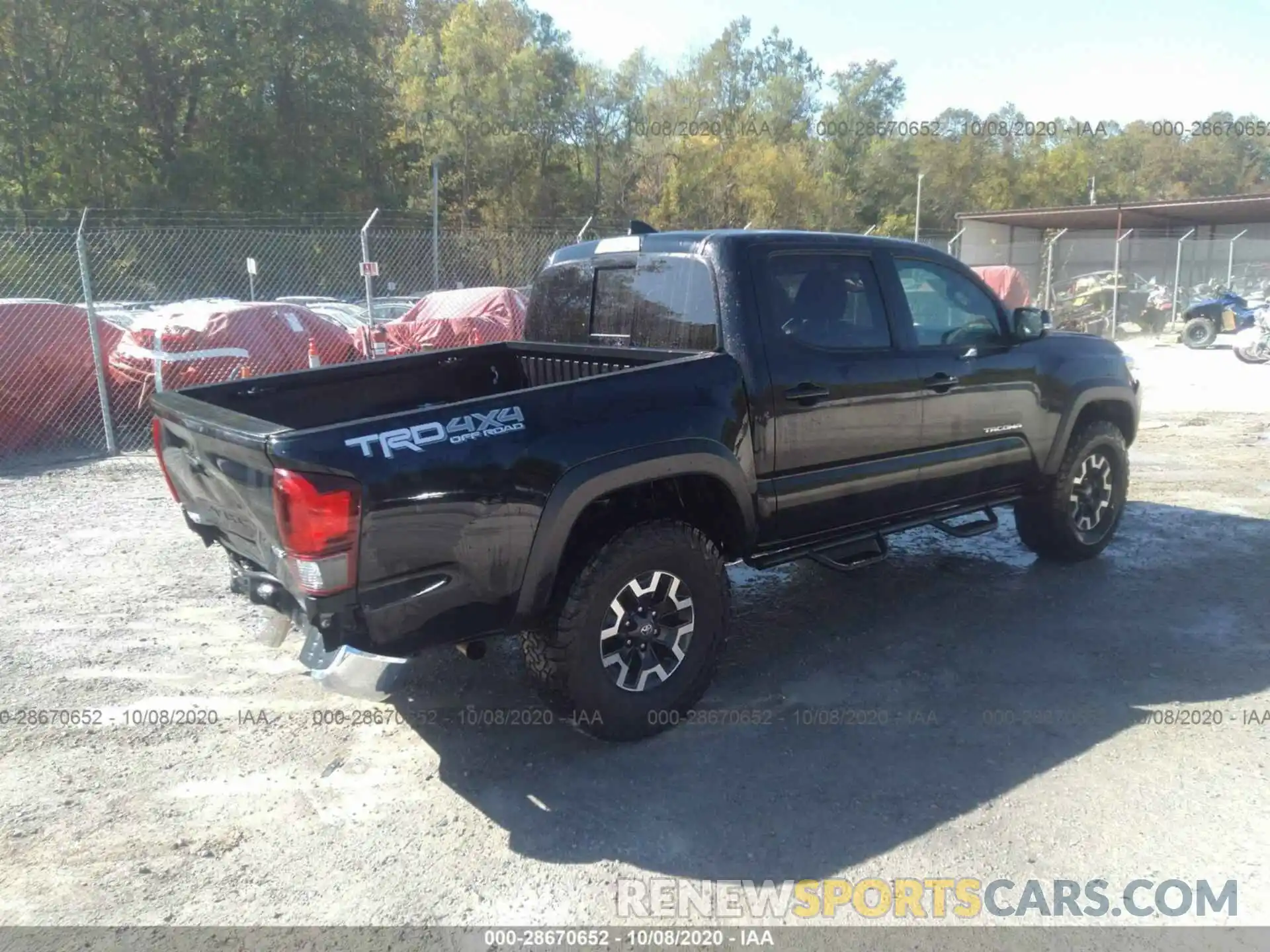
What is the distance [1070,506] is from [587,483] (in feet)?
11.9

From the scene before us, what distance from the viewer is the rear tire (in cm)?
1927

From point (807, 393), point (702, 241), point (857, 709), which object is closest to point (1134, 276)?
point (807, 393)

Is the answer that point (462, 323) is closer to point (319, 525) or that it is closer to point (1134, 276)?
point (319, 525)

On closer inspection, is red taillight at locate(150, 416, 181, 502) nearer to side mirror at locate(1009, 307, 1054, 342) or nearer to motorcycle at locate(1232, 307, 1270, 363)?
side mirror at locate(1009, 307, 1054, 342)

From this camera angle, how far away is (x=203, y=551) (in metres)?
6.42

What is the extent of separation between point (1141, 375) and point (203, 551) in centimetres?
1458

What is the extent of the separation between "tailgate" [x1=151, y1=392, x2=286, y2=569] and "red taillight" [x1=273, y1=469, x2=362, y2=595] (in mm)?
91

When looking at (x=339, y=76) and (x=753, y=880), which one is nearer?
(x=753, y=880)

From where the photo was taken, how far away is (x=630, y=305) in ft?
15.3

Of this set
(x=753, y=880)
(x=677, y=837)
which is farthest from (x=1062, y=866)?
(x=677, y=837)

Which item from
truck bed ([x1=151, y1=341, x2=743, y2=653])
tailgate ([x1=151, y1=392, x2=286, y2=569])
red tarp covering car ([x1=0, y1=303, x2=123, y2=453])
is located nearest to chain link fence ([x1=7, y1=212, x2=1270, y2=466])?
red tarp covering car ([x1=0, y1=303, x2=123, y2=453])

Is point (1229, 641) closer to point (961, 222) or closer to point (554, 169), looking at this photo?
point (961, 222)

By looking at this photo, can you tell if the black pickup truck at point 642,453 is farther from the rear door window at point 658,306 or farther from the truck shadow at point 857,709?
the truck shadow at point 857,709

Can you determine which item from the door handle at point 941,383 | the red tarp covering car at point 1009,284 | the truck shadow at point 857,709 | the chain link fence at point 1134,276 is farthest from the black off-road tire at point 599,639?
the red tarp covering car at point 1009,284
